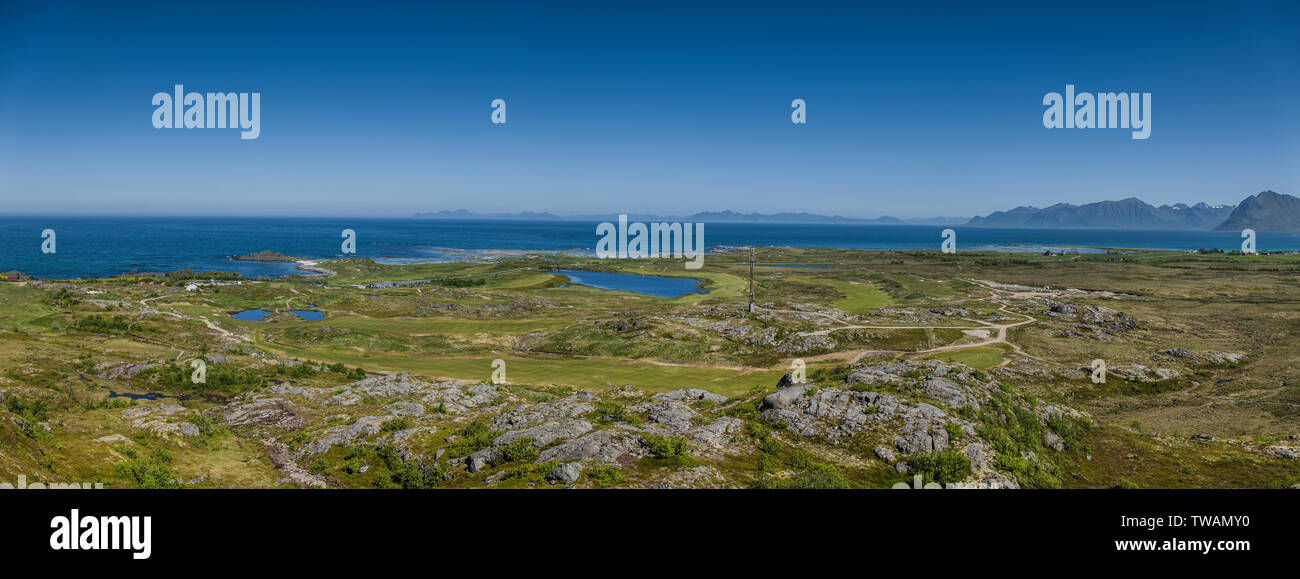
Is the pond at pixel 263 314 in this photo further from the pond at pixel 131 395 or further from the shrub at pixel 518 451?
the shrub at pixel 518 451

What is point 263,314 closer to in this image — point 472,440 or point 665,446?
point 472,440

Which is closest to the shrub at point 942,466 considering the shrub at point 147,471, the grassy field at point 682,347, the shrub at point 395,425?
the grassy field at point 682,347

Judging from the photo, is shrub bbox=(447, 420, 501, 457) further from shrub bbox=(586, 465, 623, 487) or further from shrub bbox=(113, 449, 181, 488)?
shrub bbox=(113, 449, 181, 488)

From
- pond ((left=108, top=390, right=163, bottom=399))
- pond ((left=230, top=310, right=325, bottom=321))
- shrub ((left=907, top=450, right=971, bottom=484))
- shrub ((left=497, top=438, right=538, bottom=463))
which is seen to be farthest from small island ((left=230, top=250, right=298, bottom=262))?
shrub ((left=907, top=450, right=971, bottom=484))
